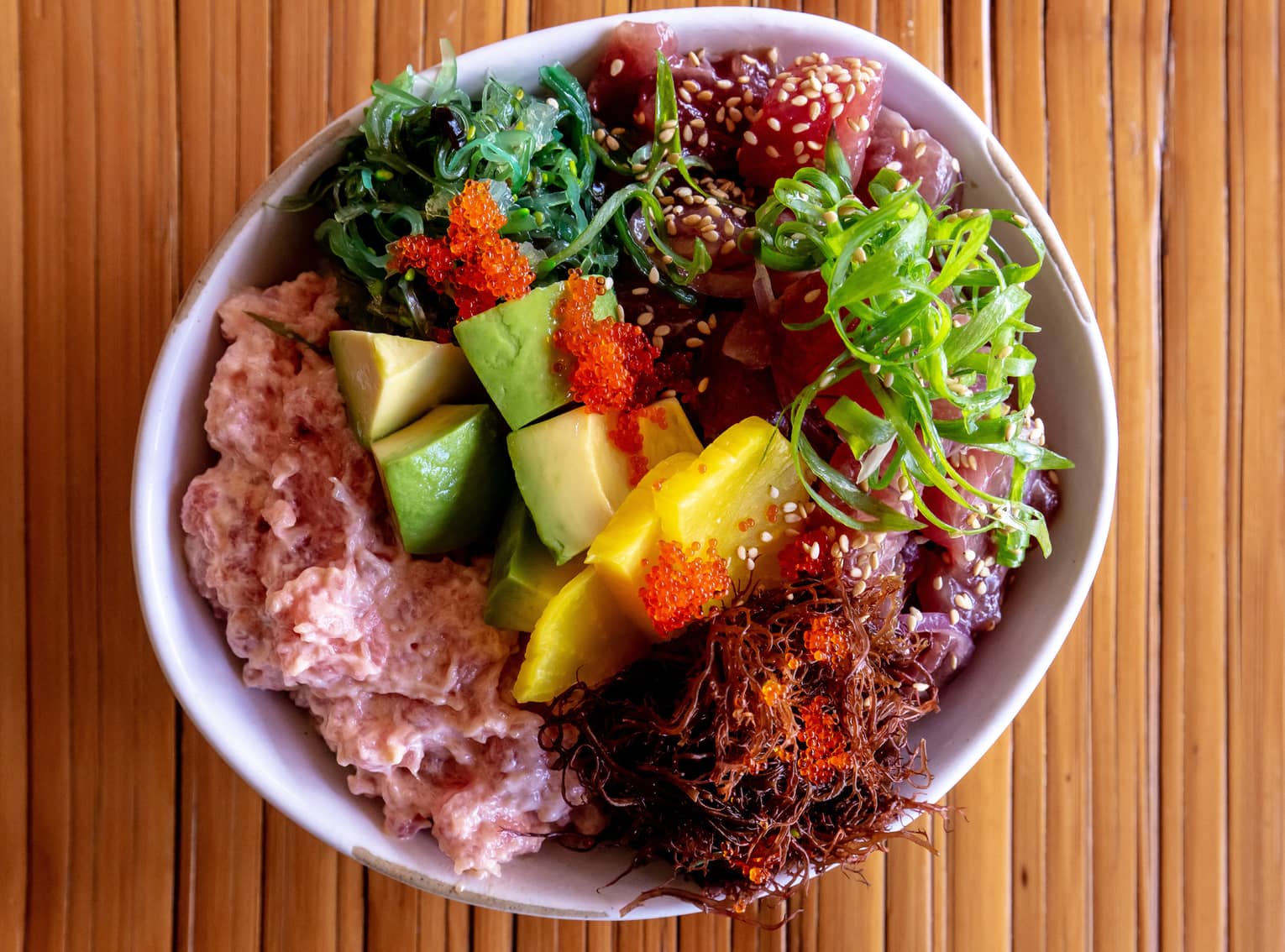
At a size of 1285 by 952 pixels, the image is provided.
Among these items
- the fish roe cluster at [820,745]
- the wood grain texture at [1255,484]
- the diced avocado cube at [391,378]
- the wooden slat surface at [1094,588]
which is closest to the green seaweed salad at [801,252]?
the diced avocado cube at [391,378]

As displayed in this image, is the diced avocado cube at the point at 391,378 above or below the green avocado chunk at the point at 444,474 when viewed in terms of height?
above

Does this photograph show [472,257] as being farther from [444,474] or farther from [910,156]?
[910,156]

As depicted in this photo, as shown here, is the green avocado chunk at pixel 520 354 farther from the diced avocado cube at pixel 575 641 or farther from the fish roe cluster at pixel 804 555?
the fish roe cluster at pixel 804 555

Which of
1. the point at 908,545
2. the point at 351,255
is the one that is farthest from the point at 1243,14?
the point at 351,255

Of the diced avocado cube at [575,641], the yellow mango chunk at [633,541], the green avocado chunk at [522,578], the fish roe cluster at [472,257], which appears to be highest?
the fish roe cluster at [472,257]

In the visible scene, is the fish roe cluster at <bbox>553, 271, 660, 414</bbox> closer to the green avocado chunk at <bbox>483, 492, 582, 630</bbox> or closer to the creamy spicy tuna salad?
the creamy spicy tuna salad

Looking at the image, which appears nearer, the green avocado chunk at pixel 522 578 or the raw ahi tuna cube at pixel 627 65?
the green avocado chunk at pixel 522 578
